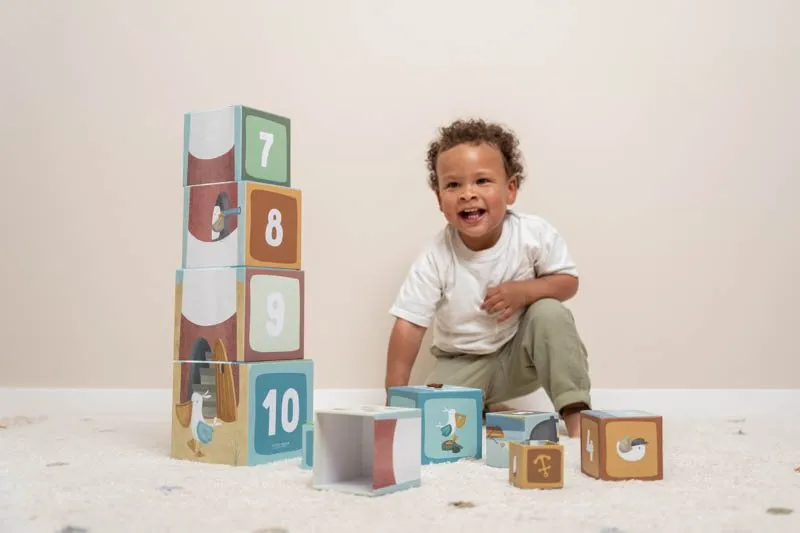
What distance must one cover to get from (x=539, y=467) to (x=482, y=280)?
0.62 meters


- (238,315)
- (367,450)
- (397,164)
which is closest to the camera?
(367,450)

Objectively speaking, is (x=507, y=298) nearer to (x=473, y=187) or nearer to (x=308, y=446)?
(x=473, y=187)

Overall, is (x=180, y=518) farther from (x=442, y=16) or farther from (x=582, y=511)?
(x=442, y=16)

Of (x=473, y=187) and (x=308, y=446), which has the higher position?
(x=473, y=187)

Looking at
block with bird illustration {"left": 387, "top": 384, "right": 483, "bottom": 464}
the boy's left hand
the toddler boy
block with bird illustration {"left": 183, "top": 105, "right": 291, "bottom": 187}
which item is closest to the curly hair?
the toddler boy

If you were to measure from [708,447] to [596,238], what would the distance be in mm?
593

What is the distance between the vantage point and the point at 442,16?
5.21 feet

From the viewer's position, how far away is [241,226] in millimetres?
983

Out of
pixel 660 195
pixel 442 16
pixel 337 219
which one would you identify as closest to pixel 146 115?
pixel 337 219

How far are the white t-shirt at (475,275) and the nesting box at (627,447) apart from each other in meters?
0.54

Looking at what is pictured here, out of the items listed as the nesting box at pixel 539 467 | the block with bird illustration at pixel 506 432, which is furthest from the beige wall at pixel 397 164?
the nesting box at pixel 539 467

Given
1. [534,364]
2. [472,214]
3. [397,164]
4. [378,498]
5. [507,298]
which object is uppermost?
[397,164]

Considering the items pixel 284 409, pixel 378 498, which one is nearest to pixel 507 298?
pixel 284 409

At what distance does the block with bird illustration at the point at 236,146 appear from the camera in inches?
39.4
